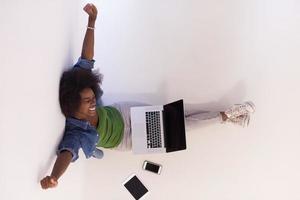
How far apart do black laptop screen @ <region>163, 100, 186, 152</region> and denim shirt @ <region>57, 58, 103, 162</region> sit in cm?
36

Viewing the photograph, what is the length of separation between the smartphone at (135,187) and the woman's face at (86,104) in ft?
1.85

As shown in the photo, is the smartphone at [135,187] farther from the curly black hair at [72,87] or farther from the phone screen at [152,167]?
the curly black hair at [72,87]

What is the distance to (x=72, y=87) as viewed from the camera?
129 centimetres

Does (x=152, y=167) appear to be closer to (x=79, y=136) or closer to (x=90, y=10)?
(x=79, y=136)

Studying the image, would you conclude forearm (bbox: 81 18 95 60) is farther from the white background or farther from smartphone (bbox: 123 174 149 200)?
smartphone (bbox: 123 174 149 200)

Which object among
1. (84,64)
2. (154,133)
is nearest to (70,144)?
(84,64)

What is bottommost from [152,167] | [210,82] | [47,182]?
[152,167]

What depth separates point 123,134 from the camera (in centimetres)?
169

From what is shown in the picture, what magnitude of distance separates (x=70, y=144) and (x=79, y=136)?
84 millimetres

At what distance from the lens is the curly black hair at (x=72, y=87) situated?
128 cm

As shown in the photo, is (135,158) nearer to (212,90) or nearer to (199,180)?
(199,180)

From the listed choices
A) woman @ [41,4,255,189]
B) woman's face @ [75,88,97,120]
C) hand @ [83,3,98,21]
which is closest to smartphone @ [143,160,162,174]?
woman @ [41,4,255,189]

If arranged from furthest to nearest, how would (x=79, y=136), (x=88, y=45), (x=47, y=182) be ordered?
(x=88, y=45), (x=79, y=136), (x=47, y=182)

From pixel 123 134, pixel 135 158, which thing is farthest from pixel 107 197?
pixel 123 134
